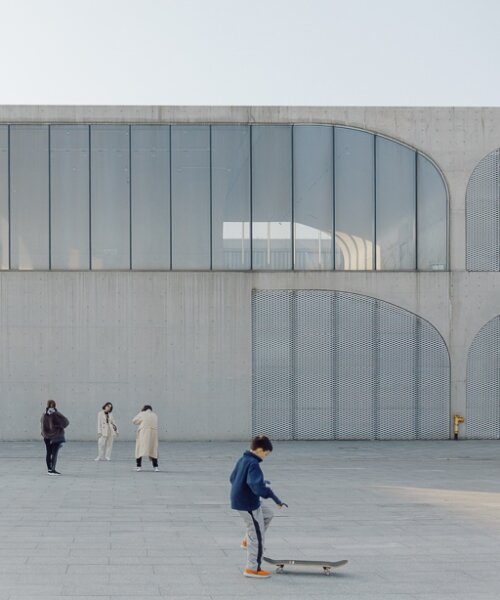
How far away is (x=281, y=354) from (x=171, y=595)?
22248mm

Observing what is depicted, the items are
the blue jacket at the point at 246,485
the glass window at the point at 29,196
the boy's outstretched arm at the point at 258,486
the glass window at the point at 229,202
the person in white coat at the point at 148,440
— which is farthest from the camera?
the glass window at the point at 229,202

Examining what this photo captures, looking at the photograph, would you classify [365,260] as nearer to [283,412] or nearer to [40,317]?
[283,412]

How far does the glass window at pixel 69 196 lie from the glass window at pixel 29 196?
0.22 m

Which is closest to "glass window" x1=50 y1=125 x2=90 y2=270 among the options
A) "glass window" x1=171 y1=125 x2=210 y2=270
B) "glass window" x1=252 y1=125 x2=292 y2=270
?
"glass window" x1=171 y1=125 x2=210 y2=270

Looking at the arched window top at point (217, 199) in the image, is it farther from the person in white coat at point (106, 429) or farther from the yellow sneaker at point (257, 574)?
the yellow sneaker at point (257, 574)

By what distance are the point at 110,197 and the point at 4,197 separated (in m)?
3.19

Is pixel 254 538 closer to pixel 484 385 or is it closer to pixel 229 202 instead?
pixel 229 202

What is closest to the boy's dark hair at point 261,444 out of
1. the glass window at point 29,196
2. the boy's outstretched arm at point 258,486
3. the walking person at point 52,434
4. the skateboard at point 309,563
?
the boy's outstretched arm at point 258,486

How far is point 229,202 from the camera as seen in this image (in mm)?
32094

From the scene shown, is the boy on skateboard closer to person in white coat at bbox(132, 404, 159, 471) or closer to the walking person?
the walking person

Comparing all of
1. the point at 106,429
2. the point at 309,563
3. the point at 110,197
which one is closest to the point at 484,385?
the point at 110,197

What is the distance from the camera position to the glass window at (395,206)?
1272 inches

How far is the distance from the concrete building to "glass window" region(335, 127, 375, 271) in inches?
1.7

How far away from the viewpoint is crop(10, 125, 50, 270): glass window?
3191 centimetres
